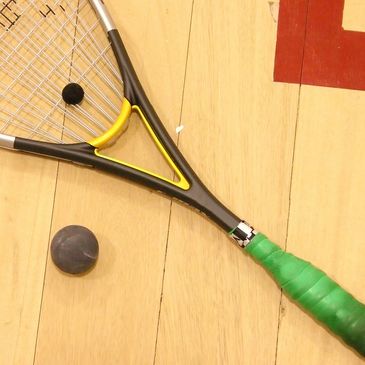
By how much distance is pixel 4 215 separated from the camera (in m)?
0.90

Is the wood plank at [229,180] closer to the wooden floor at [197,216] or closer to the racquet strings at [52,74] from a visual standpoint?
the wooden floor at [197,216]

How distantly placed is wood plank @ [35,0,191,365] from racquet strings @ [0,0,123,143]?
6 centimetres

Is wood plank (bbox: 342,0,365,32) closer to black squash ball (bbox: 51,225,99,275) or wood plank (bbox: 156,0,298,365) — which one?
wood plank (bbox: 156,0,298,365)

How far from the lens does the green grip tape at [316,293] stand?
0.79 m

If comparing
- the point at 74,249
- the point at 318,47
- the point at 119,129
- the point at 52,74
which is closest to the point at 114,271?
the point at 74,249

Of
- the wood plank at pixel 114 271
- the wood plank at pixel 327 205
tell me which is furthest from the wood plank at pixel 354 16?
the wood plank at pixel 114 271

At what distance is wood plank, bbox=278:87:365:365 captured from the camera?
2.93 feet

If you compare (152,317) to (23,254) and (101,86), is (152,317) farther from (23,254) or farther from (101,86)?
(101,86)

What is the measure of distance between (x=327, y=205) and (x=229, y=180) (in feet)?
0.58

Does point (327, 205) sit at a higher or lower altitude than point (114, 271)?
higher

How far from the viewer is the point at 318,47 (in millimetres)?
961

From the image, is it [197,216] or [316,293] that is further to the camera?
[197,216]

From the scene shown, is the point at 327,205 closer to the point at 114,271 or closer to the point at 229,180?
the point at 229,180

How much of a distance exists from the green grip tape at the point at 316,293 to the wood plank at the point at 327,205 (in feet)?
0.29
